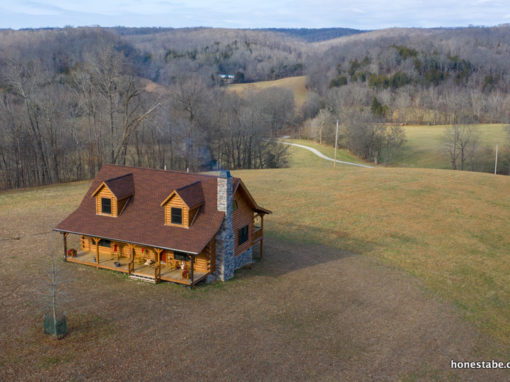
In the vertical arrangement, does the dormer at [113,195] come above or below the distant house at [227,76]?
below

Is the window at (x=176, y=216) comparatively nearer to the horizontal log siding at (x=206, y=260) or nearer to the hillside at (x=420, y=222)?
the horizontal log siding at (x=206, y=260)

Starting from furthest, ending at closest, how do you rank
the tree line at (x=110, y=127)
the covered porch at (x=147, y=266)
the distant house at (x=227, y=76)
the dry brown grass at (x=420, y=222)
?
the distant house at (x=227, y=76), the tree line at (x=110, y=127), the dry brown grass at (x=420, y=222), the covered porch at (x=147, y=266)

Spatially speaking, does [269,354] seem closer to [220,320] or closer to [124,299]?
[220,320]

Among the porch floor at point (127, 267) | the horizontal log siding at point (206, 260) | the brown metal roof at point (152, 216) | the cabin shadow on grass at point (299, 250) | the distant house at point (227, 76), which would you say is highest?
the distant house at point (227, 76)

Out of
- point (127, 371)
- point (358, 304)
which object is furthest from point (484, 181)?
point (127, 371)

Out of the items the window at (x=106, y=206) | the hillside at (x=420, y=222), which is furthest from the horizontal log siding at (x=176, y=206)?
the hillside at (x=420, y=222)

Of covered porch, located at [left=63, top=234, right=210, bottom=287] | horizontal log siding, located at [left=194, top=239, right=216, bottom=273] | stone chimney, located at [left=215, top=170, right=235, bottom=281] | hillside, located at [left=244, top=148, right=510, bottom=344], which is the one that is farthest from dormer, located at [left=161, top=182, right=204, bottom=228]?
hillside, located at [left=244, top=148, right=510, bottom=344]

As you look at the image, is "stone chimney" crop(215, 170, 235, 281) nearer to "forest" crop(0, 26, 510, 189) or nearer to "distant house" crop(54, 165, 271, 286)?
"distant house" crop(54, 165, 271, 286)
